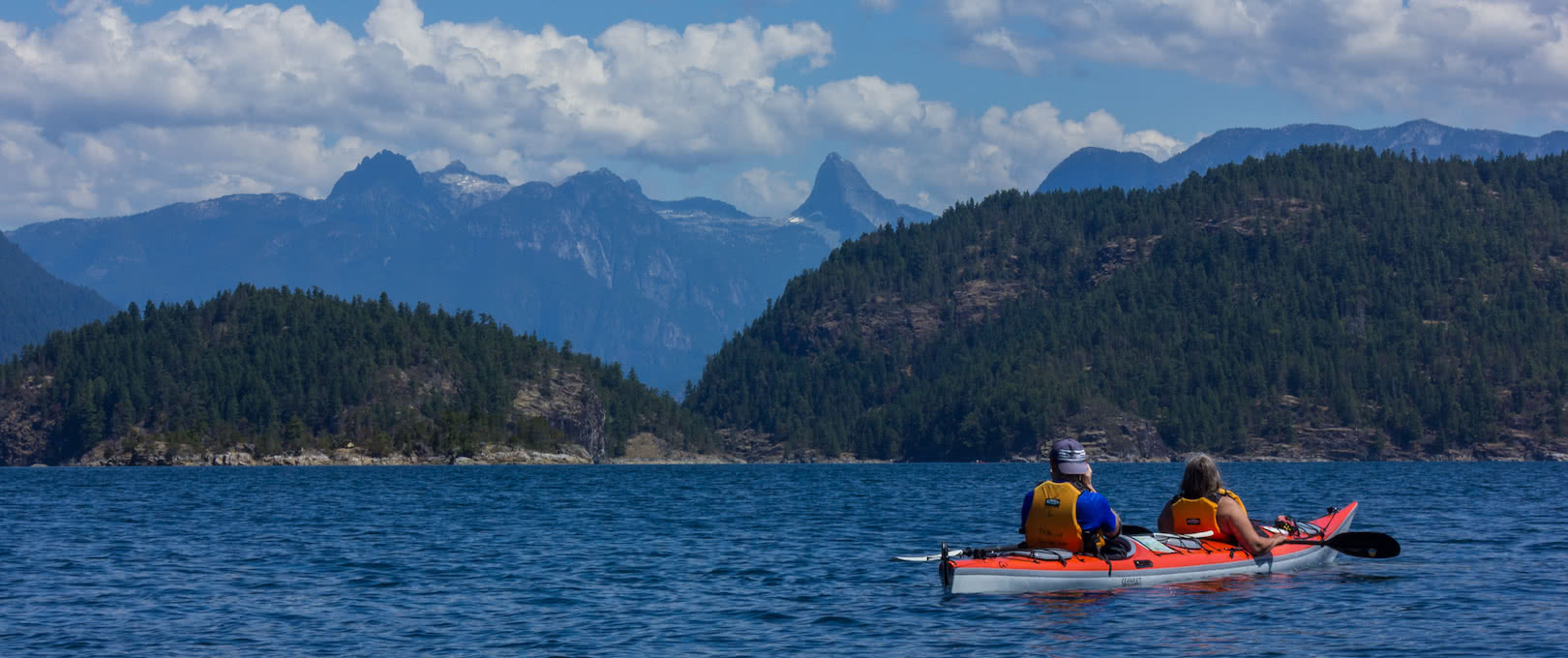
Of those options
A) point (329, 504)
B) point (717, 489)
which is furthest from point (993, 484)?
point (329, 504)

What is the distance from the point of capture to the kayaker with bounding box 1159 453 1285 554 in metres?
39.6

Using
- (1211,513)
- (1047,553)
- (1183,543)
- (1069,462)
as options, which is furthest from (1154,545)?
(1069,462)

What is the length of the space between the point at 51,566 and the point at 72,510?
39.7 m

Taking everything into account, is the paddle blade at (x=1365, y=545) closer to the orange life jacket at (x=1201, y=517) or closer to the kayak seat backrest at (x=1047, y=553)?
the orange life jacket at (x=1201, y=517)

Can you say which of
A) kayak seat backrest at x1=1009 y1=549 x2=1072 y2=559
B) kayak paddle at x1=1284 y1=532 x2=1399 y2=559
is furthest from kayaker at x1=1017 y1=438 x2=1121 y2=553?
kayak paddle at x1=1284 y1=532 x2=1399 y2=559

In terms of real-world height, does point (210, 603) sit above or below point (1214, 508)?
below

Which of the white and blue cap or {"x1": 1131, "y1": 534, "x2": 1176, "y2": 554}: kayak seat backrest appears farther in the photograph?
{"x1": 1131, "y1": 534, "x2": 1176, "y2": 554}: kayak seat backrest

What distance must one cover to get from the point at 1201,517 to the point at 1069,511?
5128 millimetres

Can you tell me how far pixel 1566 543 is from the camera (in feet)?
173

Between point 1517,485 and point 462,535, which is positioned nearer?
point 462,535

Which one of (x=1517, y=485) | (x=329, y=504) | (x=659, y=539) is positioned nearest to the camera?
(x=659, y=539)

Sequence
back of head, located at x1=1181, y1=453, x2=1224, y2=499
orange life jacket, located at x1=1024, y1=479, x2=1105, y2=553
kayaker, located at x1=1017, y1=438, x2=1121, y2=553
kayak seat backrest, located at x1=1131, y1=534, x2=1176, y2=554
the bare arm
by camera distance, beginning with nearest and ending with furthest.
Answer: kayaker, located at x1=1017, y1=438, x2=1121, y2=553, orange life jacket, located at x1=1024, y1=479, x2=1105, y2=553, kayak seat backrest, located at x1=1131, y1=534, x2=1176, y2=554, back of head, located at x1=1181, y1=453, x2=1224, y2=499, the bare arm

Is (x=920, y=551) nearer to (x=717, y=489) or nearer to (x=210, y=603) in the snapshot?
(x=210, y=603)

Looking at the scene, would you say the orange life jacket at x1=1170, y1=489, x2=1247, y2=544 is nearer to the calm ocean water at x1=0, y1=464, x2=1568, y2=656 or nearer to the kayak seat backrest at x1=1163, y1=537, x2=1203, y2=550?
the kayak seat backrest at x1=1163, y1=537, x2=1203, y2=550
